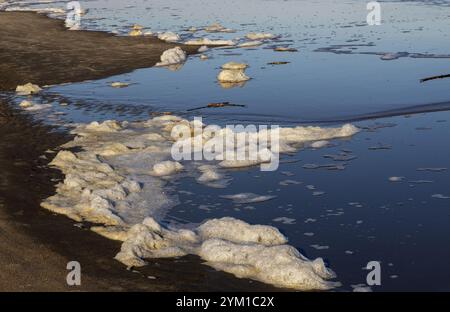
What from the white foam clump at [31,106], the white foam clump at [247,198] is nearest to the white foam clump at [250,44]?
the white foam clump at [31,106]

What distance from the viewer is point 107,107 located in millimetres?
15688

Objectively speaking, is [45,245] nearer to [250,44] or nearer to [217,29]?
[250,44]

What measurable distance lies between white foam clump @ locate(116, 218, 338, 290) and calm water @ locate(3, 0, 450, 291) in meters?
0.35

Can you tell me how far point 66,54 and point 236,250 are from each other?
17.9 meters

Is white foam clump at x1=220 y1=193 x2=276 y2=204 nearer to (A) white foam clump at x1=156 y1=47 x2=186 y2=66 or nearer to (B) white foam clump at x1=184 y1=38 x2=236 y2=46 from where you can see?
(A) white foam clump at x1=156 y1=47 x2=186 y2=66

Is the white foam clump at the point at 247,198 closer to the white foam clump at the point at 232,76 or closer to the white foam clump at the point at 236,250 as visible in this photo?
the white foam clump at the point at 236,250

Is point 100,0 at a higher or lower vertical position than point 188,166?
higher

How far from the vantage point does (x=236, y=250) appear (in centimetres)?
753

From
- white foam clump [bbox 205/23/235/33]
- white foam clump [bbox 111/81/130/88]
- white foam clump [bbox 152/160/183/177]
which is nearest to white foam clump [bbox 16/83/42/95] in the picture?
white foam clump [bbox 111/81/130/88]

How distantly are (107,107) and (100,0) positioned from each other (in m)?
34.7

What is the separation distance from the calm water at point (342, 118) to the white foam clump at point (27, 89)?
39 centimetres
